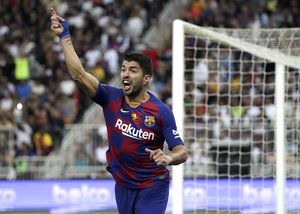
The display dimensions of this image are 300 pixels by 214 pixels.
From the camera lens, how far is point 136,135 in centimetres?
755

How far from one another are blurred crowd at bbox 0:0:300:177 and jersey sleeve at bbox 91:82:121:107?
11867 mm

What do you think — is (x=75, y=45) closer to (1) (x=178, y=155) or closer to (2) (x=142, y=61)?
(2) (x=142, y=61)

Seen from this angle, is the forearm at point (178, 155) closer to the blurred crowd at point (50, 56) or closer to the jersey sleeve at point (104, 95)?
the jersey sleeve at point (104, 95)

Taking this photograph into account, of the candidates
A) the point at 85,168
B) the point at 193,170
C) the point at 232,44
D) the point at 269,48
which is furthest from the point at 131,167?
the point at 85,168

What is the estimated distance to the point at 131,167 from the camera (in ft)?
25.0

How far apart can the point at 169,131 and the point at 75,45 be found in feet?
51.4

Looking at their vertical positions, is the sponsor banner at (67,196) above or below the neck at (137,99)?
below

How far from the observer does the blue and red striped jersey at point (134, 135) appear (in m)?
7.56

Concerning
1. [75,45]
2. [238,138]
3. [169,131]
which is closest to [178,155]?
[169,131]

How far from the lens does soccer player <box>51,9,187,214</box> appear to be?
7531 mm

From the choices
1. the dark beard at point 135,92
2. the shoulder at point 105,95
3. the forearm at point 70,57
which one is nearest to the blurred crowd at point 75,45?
the shoulder at point 105,95

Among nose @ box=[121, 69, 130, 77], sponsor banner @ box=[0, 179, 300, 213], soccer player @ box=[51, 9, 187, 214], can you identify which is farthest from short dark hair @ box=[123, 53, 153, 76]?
sponsor banner @ box=[0, 179, 300, 213]

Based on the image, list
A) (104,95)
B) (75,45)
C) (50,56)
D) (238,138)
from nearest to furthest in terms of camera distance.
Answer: (104,95)
(238,138)
(50,56)
(75,45)

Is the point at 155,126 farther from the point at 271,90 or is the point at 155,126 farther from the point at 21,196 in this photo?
the point at 21,196
